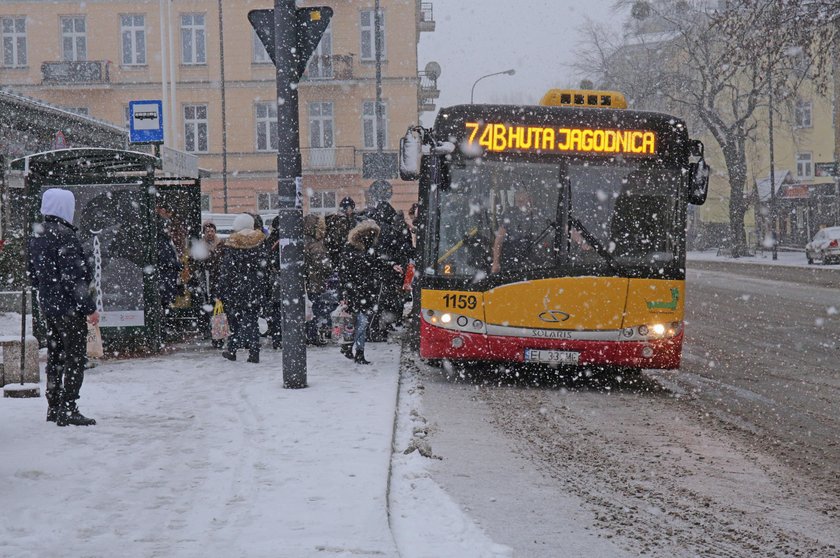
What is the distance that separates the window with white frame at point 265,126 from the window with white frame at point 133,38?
6.17 m

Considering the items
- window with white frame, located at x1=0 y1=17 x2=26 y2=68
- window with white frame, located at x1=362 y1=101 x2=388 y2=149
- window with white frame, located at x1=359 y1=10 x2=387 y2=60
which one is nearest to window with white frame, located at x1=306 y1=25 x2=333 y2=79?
window with white frame, located at x1=359 y1=10 x2=387 y2=60

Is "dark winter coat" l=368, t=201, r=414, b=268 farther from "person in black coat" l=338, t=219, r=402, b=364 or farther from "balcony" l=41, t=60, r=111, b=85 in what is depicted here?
"balcony" l=41, t=60, r=111, b=85

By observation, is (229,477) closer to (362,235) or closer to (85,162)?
(362,235)

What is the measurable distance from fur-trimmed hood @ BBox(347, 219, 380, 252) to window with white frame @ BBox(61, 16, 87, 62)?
43.8m

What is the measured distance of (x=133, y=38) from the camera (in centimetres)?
5181

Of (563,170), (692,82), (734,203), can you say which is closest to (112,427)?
(563,170)

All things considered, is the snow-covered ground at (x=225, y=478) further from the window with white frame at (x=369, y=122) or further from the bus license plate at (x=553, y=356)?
the window with white frame at (x=369, y=122)

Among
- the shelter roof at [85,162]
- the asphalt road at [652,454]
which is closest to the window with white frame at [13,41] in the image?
the shelter roof at [85,162]

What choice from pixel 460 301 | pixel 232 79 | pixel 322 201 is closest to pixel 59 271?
pixel 460 301

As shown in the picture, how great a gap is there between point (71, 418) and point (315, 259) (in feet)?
21.4

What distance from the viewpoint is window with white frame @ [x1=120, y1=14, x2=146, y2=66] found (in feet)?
170

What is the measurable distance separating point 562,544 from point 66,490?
283 cm

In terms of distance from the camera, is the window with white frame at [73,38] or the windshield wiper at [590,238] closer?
the windshield wiper at [590,238]

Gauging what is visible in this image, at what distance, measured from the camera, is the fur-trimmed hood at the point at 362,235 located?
12.1 metres
